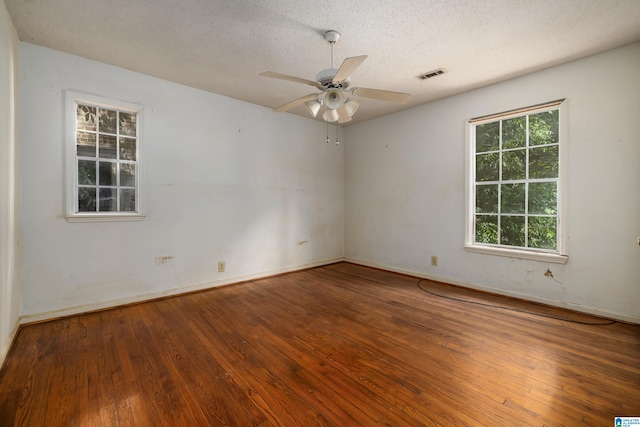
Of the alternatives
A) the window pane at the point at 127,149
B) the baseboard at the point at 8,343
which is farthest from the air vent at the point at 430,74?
the baseboard at the point at 8,343

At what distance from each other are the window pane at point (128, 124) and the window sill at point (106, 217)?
3.16 feet

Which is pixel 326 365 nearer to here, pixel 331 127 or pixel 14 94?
pixel 14 94

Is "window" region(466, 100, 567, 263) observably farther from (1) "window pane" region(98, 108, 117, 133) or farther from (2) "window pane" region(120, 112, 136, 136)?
(1) "window pane" region(98, 108, 117, 133)

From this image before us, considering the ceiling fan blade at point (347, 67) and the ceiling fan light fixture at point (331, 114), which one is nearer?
the ceiling fan blade at point (347, 67)

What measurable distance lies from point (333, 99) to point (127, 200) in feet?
8.80

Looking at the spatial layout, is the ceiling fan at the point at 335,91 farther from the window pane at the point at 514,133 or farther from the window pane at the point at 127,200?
the window pane at the point at 127,200

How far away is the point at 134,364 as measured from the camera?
2.06 m

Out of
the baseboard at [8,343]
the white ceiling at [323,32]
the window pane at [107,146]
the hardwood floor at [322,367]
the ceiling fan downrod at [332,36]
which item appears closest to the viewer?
the hardwood floor at [322,367]

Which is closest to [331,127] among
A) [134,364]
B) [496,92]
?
[496,92]

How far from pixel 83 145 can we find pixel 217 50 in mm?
1780

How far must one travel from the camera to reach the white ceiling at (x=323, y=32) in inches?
86.4

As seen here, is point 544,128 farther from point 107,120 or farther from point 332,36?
point 107,120

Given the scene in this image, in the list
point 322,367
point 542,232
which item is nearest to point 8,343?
point 322,367

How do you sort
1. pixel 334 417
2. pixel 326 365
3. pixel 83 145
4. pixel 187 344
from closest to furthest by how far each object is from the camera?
pixel 334 417 → pixel 326 365 → pixel 187 344 → pixel 83 145
